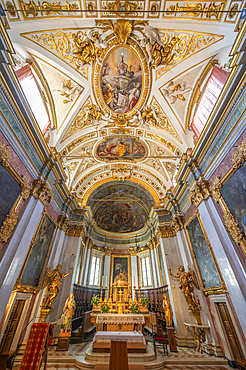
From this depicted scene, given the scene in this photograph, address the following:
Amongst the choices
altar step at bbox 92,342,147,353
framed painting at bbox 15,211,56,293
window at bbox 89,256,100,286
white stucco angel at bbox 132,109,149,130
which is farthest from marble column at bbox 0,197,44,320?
window at bbox 89,256,100,286

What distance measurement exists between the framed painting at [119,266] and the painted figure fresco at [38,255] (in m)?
9.86

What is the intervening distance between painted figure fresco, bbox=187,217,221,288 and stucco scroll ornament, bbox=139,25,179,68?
28.8 ft

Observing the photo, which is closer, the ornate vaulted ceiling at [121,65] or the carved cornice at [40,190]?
the ornate vaulted ceiling at [121,65]

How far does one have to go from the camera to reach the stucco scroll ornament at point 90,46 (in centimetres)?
809

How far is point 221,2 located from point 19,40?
26.7 ft

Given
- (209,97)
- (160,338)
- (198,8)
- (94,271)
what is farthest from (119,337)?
(198,8)

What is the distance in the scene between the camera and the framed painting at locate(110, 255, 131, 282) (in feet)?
58.3

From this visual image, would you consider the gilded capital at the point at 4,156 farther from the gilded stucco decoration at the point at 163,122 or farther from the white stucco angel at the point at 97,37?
the gilded stucco decoration at the point at 163,122

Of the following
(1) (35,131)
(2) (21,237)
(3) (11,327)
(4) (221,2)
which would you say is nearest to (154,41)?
(4) (221,2)

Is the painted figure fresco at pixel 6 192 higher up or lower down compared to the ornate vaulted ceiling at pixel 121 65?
lower down

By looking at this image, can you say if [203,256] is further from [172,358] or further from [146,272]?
[146,272]

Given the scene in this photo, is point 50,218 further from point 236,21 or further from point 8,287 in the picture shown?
point 236,21

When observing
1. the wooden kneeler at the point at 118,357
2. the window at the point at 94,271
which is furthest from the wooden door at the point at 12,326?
the window at the point at 94,271

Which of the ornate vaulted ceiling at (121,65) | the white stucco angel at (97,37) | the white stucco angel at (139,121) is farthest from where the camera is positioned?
the white stucco angel at (139,121)
